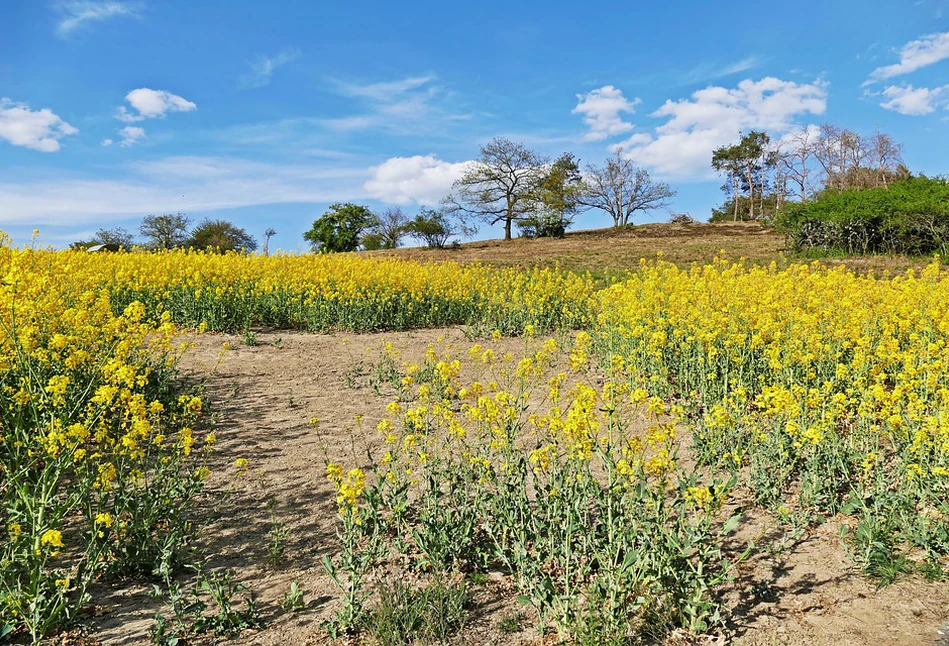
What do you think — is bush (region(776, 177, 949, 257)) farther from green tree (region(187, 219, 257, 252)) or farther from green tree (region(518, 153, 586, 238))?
green tree (region(187, 219, 257, 252))

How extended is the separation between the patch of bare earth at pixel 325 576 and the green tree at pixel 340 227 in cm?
4980

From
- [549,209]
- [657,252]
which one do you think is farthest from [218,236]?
[657,252]

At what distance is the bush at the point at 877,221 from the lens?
18.4 m

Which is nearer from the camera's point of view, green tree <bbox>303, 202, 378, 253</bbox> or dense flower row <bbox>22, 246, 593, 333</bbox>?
dense flower row <bbox>22, 246, 593, 333</bbox>

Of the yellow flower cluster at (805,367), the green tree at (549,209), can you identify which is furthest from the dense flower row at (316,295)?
the green tree at (549,209)

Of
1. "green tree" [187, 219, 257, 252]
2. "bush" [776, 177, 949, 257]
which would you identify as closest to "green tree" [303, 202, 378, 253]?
"green tree" [187, 219, 257, 252]

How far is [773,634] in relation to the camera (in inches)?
113

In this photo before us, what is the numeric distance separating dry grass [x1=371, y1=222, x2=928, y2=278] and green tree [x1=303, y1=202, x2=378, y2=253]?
727 inches

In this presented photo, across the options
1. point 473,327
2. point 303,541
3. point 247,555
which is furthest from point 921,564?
point 473,327

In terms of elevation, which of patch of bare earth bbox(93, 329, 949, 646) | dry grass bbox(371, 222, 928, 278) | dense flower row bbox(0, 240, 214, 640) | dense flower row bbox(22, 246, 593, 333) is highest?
dry grass bbox(371, 222, 928, 278)

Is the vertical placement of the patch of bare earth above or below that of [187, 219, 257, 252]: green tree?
below

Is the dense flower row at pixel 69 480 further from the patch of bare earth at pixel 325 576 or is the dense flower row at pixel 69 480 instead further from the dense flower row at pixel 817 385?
the dense flower row at pixel 817 385

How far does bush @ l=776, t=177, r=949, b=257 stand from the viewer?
18.4 metres

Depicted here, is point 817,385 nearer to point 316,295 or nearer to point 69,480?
point 69,480
